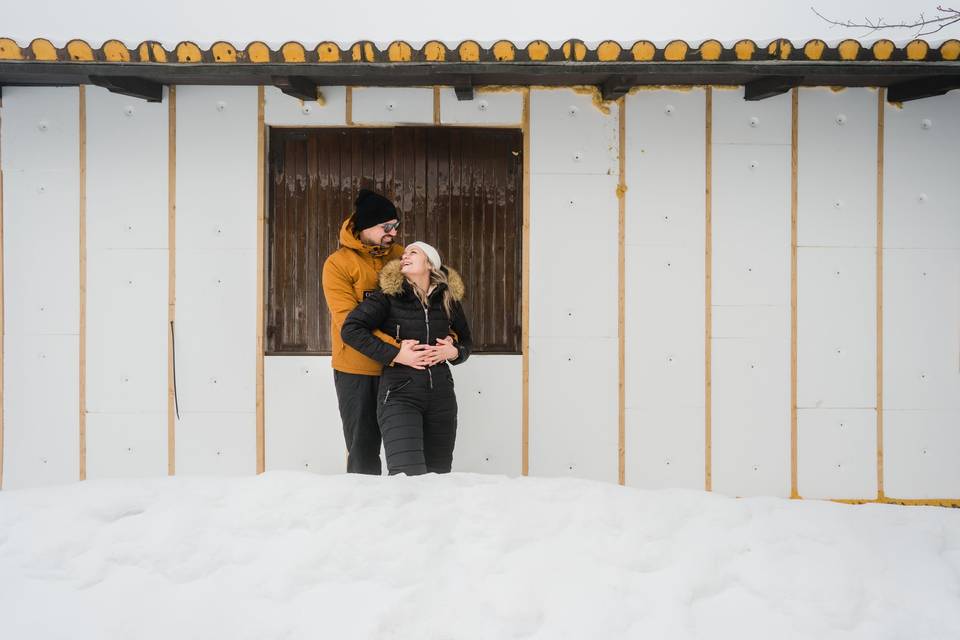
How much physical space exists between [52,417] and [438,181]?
316cm

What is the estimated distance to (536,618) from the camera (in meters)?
1.41

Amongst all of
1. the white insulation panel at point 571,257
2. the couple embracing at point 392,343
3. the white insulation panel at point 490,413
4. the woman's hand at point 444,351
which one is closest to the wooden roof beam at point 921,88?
the white insulation panel at point 571,257

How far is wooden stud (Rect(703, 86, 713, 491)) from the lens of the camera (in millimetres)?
3814

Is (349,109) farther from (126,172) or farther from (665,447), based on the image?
(665,447)

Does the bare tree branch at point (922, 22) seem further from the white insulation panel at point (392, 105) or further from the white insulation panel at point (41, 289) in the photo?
the white insulation panel at point (41, 289)

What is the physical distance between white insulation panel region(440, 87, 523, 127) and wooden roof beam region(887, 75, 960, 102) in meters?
2.56

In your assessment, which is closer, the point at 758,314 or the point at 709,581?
the point at 709,581

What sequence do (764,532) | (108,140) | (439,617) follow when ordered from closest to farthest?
(439,617) < (764,532) < (108,140)

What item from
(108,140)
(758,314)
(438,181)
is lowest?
(758,314)

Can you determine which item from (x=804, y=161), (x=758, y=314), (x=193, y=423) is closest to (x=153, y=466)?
(x=193, y=423)

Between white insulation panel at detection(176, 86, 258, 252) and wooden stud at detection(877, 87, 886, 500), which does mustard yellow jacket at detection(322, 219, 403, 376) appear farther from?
wooden stud at detection(877, 87, 886, 500)

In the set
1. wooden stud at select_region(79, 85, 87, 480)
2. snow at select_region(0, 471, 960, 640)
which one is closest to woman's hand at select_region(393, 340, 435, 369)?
snow at select_region(0, 471, 960, 640)

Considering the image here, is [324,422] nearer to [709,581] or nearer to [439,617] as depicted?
[439,617]

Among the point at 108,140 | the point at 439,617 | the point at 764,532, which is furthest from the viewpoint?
the point at 108,140
